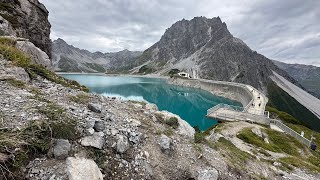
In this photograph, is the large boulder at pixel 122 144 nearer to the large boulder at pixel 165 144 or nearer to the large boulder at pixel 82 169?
the large boulder at pixel 82 169

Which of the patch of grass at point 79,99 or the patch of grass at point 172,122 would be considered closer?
the patch of grass at point 79,99

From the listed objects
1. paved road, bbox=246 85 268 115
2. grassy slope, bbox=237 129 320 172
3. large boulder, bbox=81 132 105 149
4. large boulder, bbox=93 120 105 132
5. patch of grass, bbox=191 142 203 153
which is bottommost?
grassy slope, bbox=237 129 320 172

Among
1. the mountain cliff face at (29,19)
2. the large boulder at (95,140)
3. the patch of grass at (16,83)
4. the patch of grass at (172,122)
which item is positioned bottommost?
the patch of grass at (172,122)

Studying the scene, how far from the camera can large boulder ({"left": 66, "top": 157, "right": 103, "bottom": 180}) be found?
22.6 feet

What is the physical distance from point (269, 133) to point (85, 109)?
35.5 meters

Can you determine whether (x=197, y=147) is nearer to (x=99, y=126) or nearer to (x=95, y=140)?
(x=99, y=126)

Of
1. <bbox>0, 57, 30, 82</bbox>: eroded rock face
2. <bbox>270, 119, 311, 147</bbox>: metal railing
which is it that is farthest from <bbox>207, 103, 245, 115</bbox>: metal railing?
<bbox>0, 57, 30, 82</bbox>: eroded rock face

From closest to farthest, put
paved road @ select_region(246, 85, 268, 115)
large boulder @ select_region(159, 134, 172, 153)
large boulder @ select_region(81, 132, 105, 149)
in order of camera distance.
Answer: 1. large boulder @ select_region(81, 132, 105, 149)
2. large boulder @ select_region(159, 134, 172, 153)
3. paved road @ select_region(246, 85, 268, 115)

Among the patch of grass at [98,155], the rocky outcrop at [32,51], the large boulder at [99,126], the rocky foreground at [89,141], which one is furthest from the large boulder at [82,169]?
the rocky outcrop at [32,51]

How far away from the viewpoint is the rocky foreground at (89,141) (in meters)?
6.96

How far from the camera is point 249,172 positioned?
12188 mm

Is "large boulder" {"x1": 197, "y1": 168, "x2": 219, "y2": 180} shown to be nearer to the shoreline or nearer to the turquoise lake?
the turquoise lake

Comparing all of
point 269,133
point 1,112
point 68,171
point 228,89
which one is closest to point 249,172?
point 68,171

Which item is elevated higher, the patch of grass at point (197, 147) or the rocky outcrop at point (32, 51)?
the rocky outcrop at point (32, 51)
